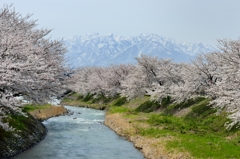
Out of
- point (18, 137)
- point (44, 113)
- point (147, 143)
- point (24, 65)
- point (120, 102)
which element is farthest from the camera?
point (120, 102)

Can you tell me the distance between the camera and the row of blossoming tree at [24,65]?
17.5 metres

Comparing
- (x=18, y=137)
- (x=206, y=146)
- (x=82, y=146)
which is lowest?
(x=82, y=146)

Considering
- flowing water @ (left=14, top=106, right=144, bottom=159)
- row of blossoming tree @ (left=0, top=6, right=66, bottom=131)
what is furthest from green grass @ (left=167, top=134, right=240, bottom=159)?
row of blossoming tree @ (left=0, top=6, right=66, bottom=131)

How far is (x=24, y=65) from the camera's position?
18578 millimetres

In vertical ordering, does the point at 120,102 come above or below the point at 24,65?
below

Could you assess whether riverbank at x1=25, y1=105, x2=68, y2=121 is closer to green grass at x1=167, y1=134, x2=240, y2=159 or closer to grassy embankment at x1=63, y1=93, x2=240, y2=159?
grassy embankment at x1=63, y1=93, x2=240, y2=159

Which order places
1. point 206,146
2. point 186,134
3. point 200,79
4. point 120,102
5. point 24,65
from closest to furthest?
point 24,65, point 206,146, point 186,134, point 200,79, point 120,102

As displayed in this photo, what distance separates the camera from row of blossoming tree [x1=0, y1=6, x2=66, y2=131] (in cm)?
1750

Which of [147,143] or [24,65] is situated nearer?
[24,65]

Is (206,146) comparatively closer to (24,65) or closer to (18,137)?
(24,65)

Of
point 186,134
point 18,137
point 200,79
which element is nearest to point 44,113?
point 18,137

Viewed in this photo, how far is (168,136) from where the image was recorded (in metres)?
29.5

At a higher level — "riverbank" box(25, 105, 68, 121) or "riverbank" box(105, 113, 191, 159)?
"riverbank" box(25, 105, 68, 121)

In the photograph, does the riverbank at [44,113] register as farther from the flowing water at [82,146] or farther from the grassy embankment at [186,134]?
the grassy embankment at [186,134]
